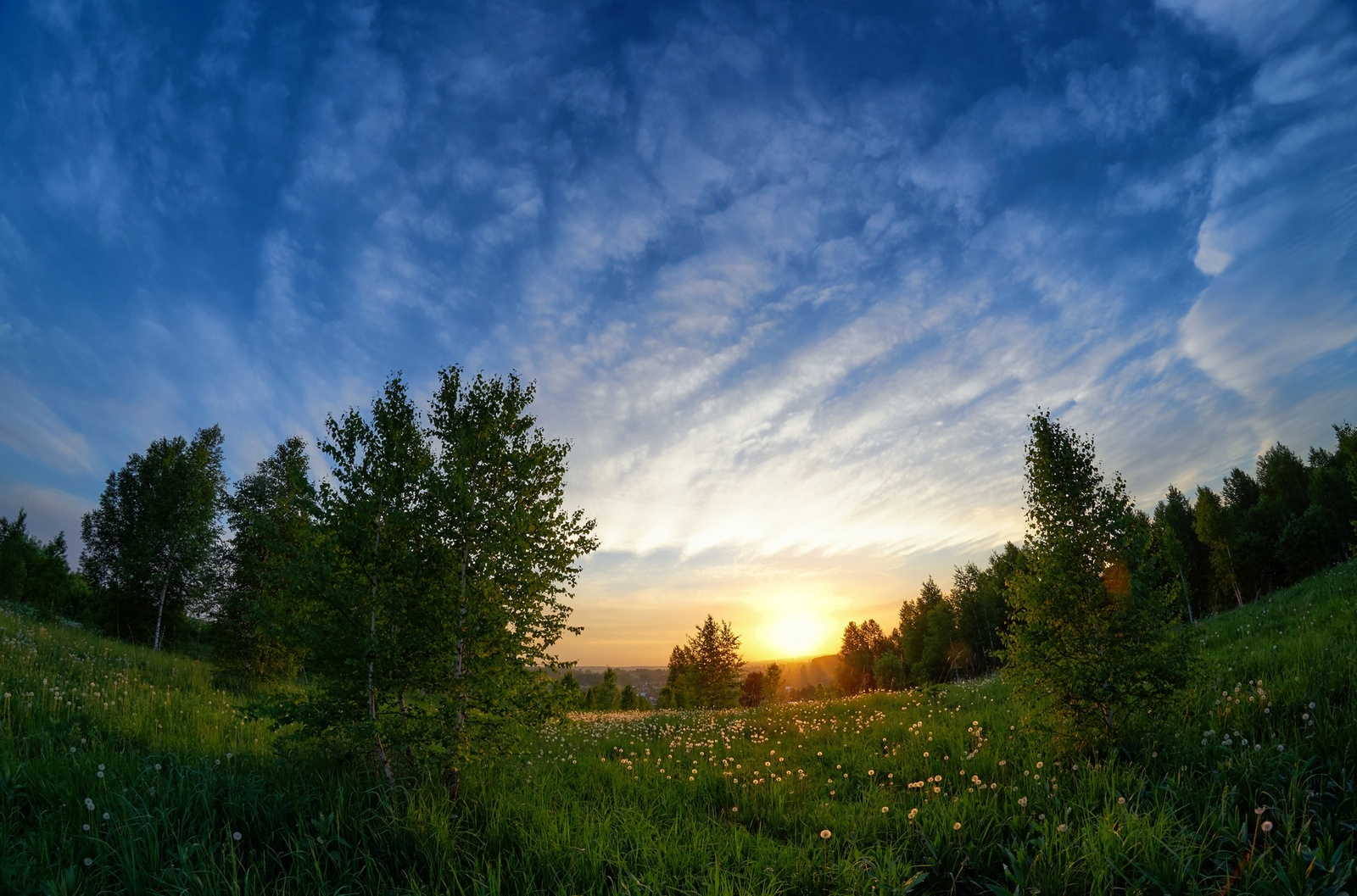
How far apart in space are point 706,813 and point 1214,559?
2569 inches

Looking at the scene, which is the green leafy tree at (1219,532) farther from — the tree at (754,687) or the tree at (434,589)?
the tree at (434,589)

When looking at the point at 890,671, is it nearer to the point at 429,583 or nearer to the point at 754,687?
the point at 754,687

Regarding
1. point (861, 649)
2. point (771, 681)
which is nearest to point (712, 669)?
point (771, 681)

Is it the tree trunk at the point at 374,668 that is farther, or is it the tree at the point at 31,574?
the tree at the point at 31,574

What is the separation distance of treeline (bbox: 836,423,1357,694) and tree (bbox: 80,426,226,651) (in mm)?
45685

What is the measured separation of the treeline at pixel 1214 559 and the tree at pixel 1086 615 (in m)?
30.6

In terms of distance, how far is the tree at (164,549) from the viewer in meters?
29.4

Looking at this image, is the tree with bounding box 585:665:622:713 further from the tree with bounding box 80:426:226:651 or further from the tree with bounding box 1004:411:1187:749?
the tree with bounding box 1004:411:1187:749

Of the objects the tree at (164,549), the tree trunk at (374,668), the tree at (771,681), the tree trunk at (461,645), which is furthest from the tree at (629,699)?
the tree trunk at (461,645)

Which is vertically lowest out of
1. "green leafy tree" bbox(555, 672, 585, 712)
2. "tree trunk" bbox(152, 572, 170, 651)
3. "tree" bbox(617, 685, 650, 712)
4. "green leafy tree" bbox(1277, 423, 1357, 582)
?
"tree" bbox(617, 685, 650, 712)

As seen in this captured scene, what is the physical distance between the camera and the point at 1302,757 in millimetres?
6117

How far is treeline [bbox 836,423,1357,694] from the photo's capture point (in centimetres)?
4794

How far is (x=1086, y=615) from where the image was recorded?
324 inches

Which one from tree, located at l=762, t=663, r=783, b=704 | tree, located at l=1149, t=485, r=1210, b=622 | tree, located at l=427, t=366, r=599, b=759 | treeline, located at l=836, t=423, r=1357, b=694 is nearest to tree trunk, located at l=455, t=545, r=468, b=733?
tree, located at l=427, t=366, r=599, b=759
